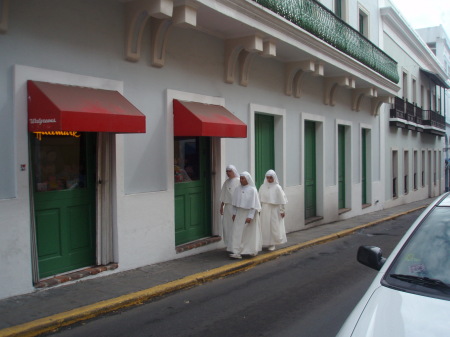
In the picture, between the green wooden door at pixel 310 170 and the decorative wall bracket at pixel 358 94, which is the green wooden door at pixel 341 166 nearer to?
the decorative wall bracket at pixel 358 94

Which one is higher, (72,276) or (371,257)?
(371,257)

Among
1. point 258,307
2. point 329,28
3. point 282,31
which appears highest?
point 329,28

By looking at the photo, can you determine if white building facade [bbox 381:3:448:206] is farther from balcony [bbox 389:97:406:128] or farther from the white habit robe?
the white habit robe

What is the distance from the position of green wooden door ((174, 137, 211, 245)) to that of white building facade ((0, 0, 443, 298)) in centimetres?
3

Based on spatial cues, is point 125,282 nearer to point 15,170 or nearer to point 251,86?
point 15,170

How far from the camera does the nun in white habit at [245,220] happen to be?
8180mm

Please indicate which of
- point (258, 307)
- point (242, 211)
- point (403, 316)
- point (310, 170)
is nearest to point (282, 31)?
point (242, 211)

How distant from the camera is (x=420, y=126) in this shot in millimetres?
25859

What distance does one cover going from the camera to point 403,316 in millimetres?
2447

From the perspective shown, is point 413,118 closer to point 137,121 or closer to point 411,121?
point 411,121

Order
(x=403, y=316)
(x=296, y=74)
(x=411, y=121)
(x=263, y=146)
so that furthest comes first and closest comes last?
(x=411, y=121), (x=296, y=74), (x=263, y=146), (x=403, y=316)

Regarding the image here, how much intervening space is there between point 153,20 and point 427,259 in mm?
6214

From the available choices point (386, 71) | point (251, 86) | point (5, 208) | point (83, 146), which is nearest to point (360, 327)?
point (5, 208)

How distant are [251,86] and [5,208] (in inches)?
255
